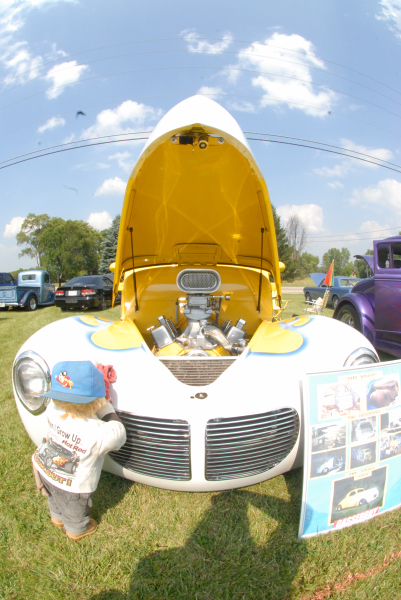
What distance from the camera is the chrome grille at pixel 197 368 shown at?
2191 mm

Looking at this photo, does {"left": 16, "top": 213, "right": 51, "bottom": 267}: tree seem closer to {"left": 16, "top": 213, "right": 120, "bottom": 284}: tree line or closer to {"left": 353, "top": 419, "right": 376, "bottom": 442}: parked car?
{"left": 16, "top": 213, "right": 120, "bottom": 284}: tree line

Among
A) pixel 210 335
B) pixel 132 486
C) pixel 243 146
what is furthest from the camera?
pixel 210 335

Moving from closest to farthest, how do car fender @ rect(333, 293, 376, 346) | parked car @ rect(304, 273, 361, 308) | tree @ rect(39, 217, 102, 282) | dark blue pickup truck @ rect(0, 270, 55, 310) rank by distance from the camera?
car fender @ rect(333, 293, 376, 346) < dark blue pickup truck @ rect(0, 270, 55, 310) < parked car @ rect(304, 273, 361, 308) < tree @ rect(39, 217, 102, 282)

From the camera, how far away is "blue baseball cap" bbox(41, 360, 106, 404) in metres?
1.79

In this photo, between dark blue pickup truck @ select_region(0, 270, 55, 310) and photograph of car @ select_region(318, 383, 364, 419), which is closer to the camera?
photograph of car @ select_region(318, 383, 364, 419)

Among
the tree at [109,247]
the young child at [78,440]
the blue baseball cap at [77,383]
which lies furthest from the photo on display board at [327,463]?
the tree at [109,247]

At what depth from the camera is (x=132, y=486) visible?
227 centimetres

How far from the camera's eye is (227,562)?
5.46 ft

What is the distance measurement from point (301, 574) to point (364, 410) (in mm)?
828

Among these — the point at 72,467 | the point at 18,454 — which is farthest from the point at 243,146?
the point at 18,454

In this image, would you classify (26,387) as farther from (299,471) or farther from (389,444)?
(389,444)

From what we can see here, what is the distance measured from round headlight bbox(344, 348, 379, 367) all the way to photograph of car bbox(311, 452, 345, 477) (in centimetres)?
60

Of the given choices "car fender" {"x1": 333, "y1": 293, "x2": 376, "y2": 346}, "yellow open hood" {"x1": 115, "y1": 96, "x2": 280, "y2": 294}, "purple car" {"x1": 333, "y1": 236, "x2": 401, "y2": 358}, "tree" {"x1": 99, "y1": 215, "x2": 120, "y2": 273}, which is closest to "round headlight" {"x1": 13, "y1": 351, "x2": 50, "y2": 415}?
"yellow open hood" {"x1": 115, "y1": 96, "x2": 280, "y2": 294}

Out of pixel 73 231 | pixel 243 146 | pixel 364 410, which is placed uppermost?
pixel 73 231
